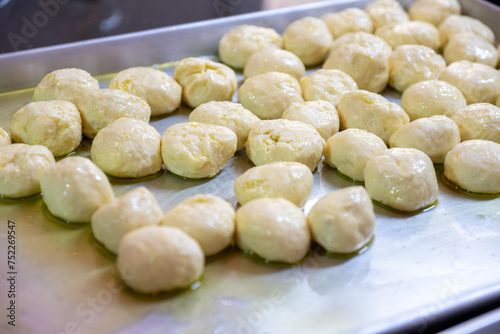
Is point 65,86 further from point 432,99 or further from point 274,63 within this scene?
point 432,99

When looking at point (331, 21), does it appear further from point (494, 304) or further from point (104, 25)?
point (494, 304)

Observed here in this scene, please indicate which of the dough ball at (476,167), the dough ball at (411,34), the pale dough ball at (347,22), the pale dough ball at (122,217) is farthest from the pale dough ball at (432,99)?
the pale dough ball at (122,217)

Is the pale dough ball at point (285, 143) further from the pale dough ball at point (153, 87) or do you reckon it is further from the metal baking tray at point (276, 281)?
the pale dough ball at point (153, 87)

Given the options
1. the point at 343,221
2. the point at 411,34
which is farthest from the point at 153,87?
the point at 411,34

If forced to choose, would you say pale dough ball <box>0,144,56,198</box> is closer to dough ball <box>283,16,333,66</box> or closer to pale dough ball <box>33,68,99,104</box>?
pale dough ball <box>33,68,99,104</box>

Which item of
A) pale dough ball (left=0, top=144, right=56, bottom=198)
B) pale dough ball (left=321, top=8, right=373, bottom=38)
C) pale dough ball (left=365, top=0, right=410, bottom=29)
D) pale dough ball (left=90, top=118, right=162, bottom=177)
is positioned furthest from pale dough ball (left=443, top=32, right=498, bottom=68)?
pale dough ball (left=0, top=144, right=56, bottom=198)

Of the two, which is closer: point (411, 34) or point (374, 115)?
point (374, 115)

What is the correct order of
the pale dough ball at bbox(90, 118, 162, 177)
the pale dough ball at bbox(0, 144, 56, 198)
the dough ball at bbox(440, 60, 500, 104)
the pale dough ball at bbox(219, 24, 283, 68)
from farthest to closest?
1. the pale dough ball at bbox(219, 24, 283, 68)
2. the dough ball at bbox(440, 60, 500, 104)
3. the pale dough ball at bbox(90, 118, 162, 177)
4. the pale dough ball at bbox(0, 144, 56, 198)
